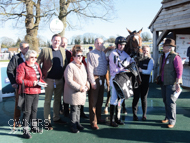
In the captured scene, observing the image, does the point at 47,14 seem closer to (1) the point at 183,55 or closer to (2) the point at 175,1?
(2) the point at 175,1

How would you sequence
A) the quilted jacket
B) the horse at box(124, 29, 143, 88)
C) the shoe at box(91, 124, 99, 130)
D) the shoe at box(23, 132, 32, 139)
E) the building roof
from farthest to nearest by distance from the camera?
the building roof, the horse at box(124, 29, 143, 88), the shoe at box(91, 124, 99, 130), the shoe at box(23, 132, 32, 139), the quilted jacket

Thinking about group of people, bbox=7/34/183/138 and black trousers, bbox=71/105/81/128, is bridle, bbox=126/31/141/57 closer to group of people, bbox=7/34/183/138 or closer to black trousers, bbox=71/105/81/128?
group of people, bbox=7/34/183/138

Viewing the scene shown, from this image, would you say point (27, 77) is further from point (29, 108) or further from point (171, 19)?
point (171, 19)

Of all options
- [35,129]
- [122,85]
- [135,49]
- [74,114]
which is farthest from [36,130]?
[135,49]

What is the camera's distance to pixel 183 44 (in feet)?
28.5

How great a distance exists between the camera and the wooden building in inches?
311

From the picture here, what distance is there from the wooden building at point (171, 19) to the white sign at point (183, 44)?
34cm

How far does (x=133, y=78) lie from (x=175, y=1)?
611cm

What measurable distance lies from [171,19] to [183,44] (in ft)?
4.42

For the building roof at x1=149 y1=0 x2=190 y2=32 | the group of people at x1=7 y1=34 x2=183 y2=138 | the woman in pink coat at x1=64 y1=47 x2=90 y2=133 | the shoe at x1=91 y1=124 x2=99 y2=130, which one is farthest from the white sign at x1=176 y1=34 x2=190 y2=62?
the woman in pink coat at x1=64 y1=47 x2=90 y2=133

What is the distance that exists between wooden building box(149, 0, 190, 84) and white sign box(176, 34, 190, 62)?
1.11ft

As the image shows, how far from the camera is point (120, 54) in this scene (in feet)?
12.9

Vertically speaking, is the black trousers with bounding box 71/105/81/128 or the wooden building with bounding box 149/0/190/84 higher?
the wooden building with bounding box 149/0/190/84

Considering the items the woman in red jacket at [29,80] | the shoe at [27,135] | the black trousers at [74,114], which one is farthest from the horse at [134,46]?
the shoe at [27,135]
